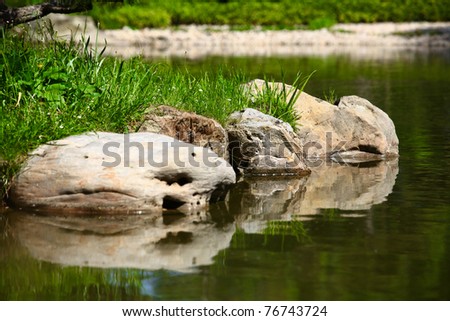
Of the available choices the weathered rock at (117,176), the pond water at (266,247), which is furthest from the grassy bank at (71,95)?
the pond water at (266,247)

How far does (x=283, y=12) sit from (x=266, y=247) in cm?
4103

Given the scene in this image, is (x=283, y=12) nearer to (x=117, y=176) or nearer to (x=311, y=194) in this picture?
(x=311, y=194)

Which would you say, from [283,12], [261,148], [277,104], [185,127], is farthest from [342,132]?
[283,12]

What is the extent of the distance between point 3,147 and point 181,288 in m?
3.53

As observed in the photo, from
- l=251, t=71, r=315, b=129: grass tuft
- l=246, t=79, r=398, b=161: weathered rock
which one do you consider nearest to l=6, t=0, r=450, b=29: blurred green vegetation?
l=246, t=79, r=398, b=161: weathered rock

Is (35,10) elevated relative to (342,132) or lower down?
elevated

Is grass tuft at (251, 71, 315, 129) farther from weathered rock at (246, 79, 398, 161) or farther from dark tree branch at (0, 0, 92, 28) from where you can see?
dark tree branch at (0, 0, 92, 28)

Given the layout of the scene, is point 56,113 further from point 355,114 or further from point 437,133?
point 437,133

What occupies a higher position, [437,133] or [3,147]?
[3,147]

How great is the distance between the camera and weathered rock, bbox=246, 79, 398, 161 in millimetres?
13766

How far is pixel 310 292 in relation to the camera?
7.22 m

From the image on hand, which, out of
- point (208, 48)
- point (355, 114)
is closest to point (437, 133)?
point (355, 114)

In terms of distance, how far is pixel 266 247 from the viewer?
860cm

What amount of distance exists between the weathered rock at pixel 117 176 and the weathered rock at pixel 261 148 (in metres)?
2.05
